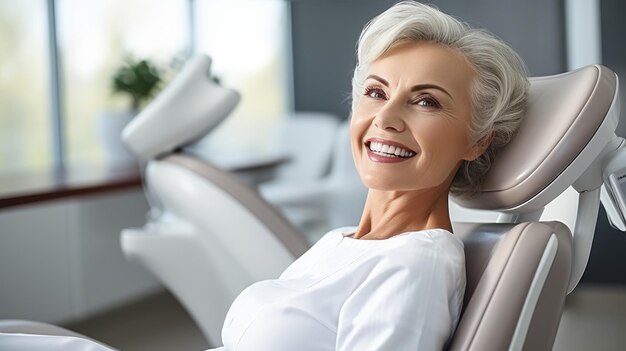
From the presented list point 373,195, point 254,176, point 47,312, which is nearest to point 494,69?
point 373,195

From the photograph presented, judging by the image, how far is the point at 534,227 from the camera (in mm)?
1095

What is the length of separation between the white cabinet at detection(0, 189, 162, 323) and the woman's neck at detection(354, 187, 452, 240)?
174cm

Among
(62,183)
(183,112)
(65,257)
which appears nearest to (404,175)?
(183,112)

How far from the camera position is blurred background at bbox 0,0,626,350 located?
3.02m

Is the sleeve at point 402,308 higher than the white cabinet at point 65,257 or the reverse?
higher

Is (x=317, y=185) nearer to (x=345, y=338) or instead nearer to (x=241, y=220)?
(x=241, y=220)

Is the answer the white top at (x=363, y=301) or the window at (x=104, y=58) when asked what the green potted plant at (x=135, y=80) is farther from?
the white top at (x=363, y=301)

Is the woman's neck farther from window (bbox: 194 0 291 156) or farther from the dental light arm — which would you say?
window (bbox: 194 0 291 156)

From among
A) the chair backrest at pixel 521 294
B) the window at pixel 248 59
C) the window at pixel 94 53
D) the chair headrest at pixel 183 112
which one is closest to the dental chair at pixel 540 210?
the chair backrest at pixel 521 294

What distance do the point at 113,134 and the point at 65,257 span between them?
979 millimetres

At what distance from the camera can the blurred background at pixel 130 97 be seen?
302 cm

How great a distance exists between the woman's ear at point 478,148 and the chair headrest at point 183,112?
3.03ft

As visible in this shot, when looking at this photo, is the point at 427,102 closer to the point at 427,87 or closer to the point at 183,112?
the point at 427,87

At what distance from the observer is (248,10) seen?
532 cm
